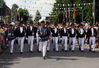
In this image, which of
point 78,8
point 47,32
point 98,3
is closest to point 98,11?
point 98,3

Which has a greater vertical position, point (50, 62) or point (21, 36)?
point (21, 36)

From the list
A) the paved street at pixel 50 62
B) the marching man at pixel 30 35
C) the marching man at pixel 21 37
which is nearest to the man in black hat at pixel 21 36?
the marching man at pixel 21 37

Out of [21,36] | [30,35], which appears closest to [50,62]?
[21,36]

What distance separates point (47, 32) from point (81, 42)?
461 cm

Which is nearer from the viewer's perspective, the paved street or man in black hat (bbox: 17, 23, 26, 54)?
the paved street

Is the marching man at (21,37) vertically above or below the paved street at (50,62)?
above

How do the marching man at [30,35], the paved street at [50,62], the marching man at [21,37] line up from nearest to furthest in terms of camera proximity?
the paved street at [50,62] < the marching man at [21,37] < the marching man at [30,35]

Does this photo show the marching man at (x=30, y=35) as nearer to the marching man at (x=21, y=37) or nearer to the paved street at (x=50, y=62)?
the marching man at (x=21, y=37)

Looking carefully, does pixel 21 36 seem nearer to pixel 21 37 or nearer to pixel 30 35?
pixel 21 37

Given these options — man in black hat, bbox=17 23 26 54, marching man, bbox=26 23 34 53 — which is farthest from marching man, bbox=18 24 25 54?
marching man, bbox=26 23 34 53

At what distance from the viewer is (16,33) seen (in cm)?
1572

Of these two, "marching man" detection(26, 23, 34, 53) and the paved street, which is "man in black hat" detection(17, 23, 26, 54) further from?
the paved street

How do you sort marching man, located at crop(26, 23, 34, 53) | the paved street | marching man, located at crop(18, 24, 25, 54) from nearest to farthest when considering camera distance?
1. the paved street
2. marching man, located at crop(18, 24, 25, 54)
3. marching man, located at crop(26, 23, 34, 53)

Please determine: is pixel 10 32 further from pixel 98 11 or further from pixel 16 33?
pixel 98 11
